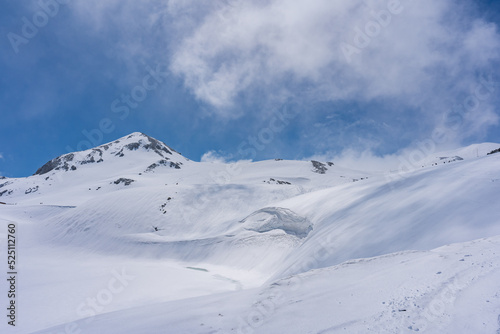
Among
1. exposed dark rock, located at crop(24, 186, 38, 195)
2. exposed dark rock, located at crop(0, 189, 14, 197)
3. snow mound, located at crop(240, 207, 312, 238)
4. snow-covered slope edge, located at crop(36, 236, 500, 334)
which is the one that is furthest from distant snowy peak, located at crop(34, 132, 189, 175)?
snow-covered slope edge, located at crop(36, 236, 500, 334)

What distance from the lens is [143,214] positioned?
2961cm

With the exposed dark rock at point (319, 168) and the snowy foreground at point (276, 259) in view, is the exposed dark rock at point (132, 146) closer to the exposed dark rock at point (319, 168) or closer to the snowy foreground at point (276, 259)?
the exposed dark rock at point (319, 168)

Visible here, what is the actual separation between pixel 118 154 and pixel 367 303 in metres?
114

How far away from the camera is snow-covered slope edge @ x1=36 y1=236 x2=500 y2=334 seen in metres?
4.52

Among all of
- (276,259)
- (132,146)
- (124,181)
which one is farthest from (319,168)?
(132,146)

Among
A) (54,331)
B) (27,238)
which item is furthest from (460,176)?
(27,238)

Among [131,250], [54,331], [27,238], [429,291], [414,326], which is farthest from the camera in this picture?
[27,238]

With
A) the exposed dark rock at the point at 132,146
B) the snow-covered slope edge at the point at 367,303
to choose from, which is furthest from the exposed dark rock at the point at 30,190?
the snow-covered slope edge at the point at 367,303

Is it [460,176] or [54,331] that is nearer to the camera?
[54,331]

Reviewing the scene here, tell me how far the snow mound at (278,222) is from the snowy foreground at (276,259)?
0.11 m

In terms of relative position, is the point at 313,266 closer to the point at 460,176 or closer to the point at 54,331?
the point at 460,176

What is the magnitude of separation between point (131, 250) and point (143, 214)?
16.6 ft

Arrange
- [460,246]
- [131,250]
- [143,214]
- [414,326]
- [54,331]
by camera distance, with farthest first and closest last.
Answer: [143,214], [131,250], [54,331], [460,246], [414,326]

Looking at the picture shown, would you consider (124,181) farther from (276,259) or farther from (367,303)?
(367,303)
